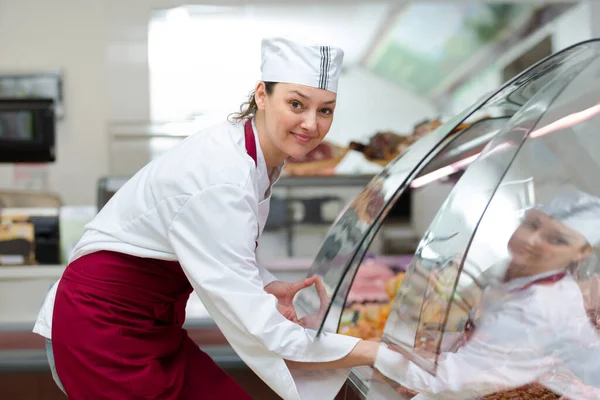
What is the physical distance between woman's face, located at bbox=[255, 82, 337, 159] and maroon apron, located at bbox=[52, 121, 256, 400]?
5cm

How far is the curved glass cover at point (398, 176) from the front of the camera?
1331 mm

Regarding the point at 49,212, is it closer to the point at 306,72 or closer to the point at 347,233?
the point at 347,233

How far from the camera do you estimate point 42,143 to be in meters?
2.63

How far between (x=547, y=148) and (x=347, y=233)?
1.34 feet

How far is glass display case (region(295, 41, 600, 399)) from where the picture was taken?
1.10 meters

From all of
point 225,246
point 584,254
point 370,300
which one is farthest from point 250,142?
point 370,300

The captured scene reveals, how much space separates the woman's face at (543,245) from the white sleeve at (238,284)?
304mm

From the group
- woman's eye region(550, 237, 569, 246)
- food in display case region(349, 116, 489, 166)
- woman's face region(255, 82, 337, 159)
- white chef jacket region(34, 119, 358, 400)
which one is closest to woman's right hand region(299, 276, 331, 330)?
white chef jacket region(34, 119, 358, 400)

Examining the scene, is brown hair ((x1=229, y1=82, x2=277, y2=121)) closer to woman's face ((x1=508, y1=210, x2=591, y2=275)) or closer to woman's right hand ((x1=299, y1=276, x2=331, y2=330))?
woman's right hand ((x1=299, y1=276, x2=331, y2=330))

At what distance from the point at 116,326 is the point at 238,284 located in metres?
0.25

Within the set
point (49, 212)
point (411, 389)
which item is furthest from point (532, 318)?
point (49, 212)

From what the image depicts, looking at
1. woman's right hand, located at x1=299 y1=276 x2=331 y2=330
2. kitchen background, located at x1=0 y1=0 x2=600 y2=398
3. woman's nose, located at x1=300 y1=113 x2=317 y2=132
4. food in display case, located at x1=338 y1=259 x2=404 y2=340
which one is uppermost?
kitchen background, located at x1=0 y1=0 x2=600 y2=398

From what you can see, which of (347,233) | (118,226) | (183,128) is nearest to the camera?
(118,226)

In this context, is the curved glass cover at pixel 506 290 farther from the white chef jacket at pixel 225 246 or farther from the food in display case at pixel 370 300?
the food in display case at pixel 370 300
